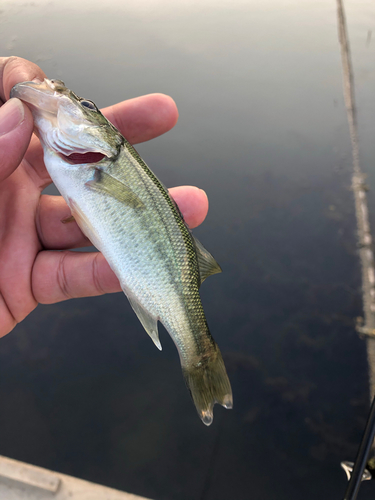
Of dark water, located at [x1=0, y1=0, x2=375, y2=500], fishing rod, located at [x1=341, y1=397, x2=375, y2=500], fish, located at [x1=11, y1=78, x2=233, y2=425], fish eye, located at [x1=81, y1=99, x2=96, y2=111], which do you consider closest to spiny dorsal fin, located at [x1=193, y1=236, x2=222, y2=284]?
fish, located at [x1=11, y1=78, x2=233, y2=425]

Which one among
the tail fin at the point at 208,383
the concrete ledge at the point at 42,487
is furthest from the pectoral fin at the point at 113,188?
the concrete ledge at the point at 42,487

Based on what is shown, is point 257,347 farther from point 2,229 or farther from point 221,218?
point 2,229

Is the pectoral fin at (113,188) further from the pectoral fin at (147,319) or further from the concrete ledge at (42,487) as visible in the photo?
the concrete ledge at (42,487)

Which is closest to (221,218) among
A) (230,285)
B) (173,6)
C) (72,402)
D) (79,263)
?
(230,285)

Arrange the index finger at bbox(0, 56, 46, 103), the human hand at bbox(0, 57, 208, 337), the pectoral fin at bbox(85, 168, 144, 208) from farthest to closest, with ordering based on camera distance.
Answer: the human hand at bbox(0, 57, 208, 337) < the index finger at bbox(0, 56, 46, 103) < the pectoral fin at bbox(85, 168, 144, 208)

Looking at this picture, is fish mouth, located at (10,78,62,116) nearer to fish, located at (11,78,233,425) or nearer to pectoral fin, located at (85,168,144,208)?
fish, located at (11,78,233,425)

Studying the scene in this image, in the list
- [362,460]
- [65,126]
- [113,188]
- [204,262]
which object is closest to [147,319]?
[204,262]
